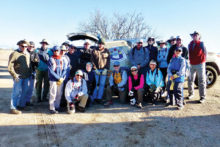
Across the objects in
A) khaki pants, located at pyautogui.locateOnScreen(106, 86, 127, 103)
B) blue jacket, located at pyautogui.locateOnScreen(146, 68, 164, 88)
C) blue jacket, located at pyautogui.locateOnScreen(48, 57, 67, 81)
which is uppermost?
blue jacket, located at pyautogui.locateOnScreen(48, 57, 67, 81)

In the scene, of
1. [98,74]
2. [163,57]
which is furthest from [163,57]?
[98,74]

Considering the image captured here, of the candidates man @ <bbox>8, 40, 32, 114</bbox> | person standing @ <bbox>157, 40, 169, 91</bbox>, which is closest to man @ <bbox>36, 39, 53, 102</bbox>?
man @ <bbox>8, 40, 32, 114</bbox>

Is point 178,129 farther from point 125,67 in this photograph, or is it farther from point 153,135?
point 125,67

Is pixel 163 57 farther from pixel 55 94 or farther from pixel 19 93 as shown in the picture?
pixel 19 93

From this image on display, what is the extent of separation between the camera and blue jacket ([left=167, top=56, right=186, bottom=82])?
13.6 feet

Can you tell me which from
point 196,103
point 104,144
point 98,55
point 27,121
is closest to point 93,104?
point 98,55

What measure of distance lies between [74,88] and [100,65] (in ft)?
3.45

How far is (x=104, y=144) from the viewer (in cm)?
270

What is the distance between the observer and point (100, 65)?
480 centimetres

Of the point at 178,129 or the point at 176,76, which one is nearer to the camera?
the point at 178,129

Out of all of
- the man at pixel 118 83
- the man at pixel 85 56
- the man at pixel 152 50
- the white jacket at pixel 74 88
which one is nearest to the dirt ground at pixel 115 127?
the man at pixel 118 83

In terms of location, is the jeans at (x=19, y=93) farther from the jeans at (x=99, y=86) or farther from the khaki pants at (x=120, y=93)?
the khaki pants at (x=120, y=93)

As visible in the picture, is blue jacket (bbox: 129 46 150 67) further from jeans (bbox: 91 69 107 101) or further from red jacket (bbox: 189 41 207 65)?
red jacket (bbox: 189 41 207 65)

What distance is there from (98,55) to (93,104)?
1484mm
